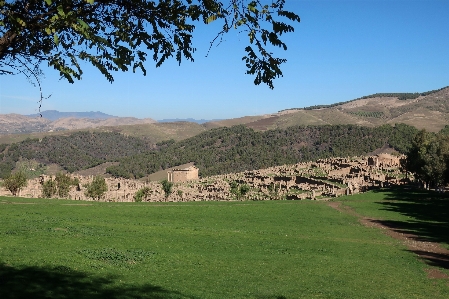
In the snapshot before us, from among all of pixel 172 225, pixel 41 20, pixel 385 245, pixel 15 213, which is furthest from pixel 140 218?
pixel 41 20

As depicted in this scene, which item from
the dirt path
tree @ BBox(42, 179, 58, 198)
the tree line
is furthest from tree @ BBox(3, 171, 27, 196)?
the tree line

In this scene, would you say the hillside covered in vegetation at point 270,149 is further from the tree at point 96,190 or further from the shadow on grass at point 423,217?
the shadow on grass at point 423,217

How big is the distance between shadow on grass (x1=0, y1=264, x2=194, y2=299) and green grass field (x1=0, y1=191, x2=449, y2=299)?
3cm

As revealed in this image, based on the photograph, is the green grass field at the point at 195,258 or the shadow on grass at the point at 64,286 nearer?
the shadow on grass at the point at 64,286

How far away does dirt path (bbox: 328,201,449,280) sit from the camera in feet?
69.1

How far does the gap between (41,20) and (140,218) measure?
1230 inches

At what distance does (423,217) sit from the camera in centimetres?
3966

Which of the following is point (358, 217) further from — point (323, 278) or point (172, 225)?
point (323, 278)

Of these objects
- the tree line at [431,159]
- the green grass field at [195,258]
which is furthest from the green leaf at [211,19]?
the tree line at [431,159]

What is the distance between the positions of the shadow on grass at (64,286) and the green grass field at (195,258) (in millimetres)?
32

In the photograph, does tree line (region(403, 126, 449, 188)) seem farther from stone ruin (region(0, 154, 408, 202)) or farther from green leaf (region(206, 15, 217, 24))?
green leaf (region(206, 15, 217, 24))

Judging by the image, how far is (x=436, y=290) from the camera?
1706 cm

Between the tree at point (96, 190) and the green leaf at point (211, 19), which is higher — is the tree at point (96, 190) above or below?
below

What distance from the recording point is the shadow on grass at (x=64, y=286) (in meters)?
12.0
